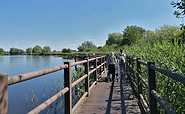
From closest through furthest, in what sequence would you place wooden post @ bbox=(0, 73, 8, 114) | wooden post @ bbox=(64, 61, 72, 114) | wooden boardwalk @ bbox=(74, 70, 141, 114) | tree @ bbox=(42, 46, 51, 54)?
wooden post @ bbox=(0, 73, 8, 114), wooden post @ bbox=(64, 61, 72, 114), wooden boardwalk @ bbox=(74, 70, 141, 114), tree @ bbox=(42, 46, 51, 54)

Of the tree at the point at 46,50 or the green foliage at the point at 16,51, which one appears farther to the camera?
the green foliage at the point at 16,51

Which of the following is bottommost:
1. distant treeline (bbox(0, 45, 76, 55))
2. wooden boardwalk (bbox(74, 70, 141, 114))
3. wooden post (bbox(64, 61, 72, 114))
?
wooden boardwalk (bbox(74, 70, 141, 114))

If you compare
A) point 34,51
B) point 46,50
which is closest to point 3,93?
point 46,50

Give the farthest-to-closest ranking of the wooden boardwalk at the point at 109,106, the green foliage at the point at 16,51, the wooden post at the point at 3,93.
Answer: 1. the green foliage at the point at 16,51
2. the wooden boardwalk at the point at 109,106
3. the wooden post at the point at 3,93

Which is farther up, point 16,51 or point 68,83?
point 16,51

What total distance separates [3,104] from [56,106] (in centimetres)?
412

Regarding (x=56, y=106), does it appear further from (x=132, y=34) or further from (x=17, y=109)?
(x=132, y=34)

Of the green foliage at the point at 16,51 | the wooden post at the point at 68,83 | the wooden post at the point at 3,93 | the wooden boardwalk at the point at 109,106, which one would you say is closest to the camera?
the wooden post at the point at 3,93

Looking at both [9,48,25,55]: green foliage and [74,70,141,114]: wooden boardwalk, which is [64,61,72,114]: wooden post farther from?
[9,48,25,55]: green foliage

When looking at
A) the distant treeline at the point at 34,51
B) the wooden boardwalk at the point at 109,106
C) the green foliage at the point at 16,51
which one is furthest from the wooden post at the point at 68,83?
the green foliage at the point at 16,51

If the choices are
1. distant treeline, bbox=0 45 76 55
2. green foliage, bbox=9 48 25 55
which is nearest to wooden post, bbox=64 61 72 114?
distant treeline, bbox=0 45 76 55

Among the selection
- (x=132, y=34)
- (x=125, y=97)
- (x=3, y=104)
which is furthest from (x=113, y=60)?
(x=132, y=34)

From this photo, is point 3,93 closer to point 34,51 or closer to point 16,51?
point 34,51

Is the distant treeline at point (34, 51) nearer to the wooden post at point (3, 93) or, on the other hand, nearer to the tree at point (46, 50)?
the tree at point (46, 50)
